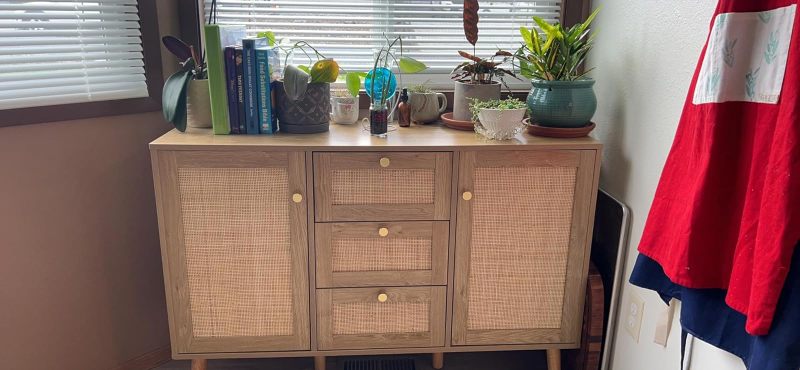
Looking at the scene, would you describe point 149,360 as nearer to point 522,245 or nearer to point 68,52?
point 68,52

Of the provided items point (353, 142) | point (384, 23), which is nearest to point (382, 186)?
point (353, 142)

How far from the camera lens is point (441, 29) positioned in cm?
Result: 174

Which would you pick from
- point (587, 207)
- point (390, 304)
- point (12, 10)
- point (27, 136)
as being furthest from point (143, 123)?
point (587, 207)

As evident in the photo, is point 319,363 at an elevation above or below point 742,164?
below

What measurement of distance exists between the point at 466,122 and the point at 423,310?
1.72 feet

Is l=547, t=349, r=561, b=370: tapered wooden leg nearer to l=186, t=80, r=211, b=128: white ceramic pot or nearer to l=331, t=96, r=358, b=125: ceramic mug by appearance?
l=331, t=96, r=358, b=125: ceramic mug

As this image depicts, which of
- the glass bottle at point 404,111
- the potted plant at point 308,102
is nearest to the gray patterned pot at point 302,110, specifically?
the potted plant at point 308,102

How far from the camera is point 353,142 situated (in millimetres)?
1337

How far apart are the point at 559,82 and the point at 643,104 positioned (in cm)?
21

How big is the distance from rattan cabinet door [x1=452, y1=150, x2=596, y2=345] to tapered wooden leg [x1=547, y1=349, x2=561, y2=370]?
0.16 ft

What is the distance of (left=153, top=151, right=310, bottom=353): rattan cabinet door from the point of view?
1301 mm

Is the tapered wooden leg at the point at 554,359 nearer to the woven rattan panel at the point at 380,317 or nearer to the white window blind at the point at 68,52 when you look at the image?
the woven rattan panel at the point at 380,317

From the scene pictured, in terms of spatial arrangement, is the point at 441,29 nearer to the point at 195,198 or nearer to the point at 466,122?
the point at 466,122

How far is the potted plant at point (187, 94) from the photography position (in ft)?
4.61
